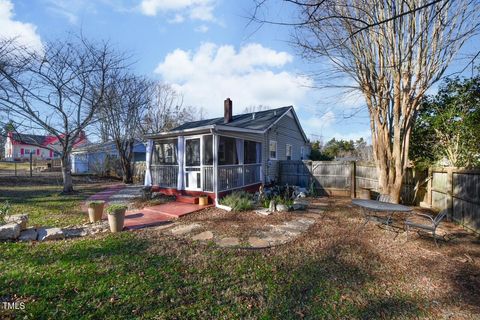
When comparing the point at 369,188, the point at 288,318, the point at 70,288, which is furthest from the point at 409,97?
the point at 70,288

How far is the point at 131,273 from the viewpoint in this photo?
356 cm

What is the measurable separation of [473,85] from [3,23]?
17123 millimetres

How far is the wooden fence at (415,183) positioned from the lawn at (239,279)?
4.54 ft

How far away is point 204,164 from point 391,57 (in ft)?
24.7

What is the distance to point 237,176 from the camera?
998 cm

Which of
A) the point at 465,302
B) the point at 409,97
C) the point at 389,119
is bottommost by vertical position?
the point at 465,302

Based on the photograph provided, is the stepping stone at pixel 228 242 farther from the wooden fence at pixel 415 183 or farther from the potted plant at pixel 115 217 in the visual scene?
the wooden fence at pixel 415 183

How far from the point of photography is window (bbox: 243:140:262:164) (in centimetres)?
1124

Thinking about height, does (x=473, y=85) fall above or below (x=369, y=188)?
above

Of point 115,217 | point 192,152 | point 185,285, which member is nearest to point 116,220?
point 115,217

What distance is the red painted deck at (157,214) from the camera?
6270 millimetres

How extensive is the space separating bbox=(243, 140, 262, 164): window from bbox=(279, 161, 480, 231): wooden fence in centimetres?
221

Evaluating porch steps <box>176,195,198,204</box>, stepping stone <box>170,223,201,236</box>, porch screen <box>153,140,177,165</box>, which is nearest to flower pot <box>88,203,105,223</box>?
stepping stone <box>170,223,201,236</box>

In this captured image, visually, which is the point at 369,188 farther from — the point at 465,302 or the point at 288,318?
the point at 288,318
